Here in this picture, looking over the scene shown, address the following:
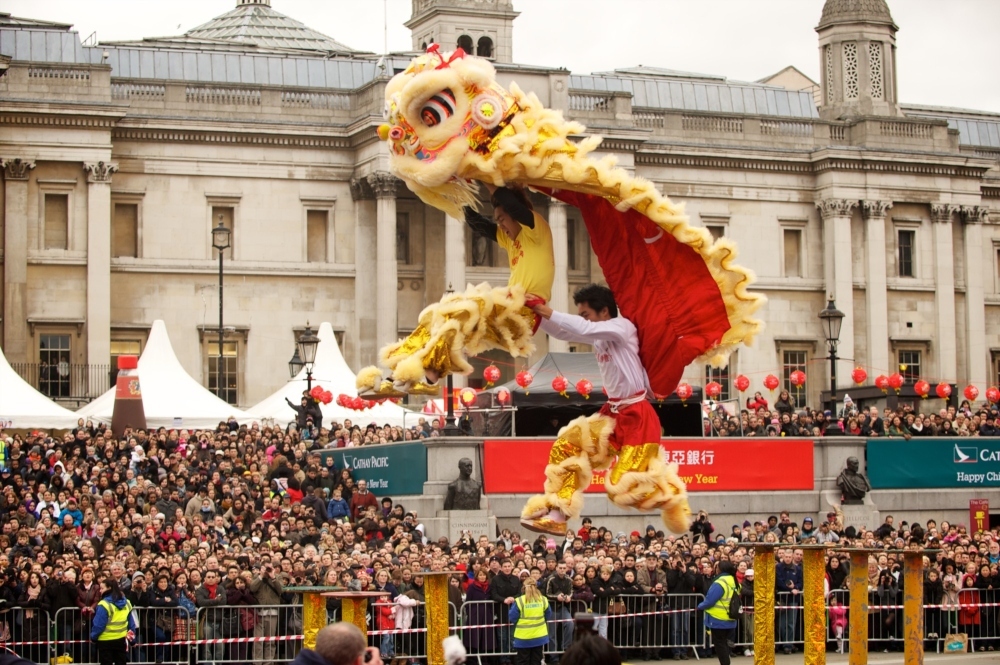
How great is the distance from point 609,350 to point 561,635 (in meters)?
12.3

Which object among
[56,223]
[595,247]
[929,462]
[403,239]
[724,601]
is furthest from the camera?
[403,239]

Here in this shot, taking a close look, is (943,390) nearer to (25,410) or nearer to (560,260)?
(25,410)

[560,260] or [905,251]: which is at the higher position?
[905,251]

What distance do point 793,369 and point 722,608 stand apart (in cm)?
3910

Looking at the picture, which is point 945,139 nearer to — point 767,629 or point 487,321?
point 767,629

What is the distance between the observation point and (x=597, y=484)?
3047 centimetres

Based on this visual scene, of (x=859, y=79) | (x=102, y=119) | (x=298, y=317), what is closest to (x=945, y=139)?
(x=859, y=79)

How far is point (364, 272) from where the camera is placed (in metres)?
56.1

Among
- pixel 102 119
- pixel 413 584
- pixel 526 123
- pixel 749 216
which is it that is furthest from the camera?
pixel 749 216

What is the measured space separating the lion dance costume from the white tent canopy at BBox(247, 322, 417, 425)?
1033 inches

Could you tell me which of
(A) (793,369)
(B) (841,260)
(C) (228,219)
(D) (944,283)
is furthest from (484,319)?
(D) (944,283)

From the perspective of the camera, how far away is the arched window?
60375 millimetres

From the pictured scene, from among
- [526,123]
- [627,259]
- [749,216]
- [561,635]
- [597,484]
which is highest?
[749,216]

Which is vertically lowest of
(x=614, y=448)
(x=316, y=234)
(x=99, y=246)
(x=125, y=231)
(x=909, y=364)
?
(x=614, y=448)
